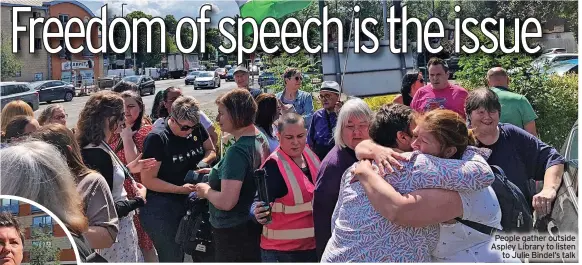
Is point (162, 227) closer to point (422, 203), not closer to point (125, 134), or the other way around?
point (125, 134)

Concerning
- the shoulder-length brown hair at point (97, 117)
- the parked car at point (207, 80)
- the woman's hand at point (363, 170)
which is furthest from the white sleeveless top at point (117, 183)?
the parked car at point (207, 80)

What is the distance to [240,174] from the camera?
3410 millimetres

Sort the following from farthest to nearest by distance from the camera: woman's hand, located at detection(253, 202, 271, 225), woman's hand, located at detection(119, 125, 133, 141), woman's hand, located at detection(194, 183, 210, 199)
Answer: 1. woman's hand, located at detection(119, 125, 133, 141)
2. woman's hand, located at detection(194, 183, 210, 199)
3. woman's hand, located at detection(253, 202, 271, 225)

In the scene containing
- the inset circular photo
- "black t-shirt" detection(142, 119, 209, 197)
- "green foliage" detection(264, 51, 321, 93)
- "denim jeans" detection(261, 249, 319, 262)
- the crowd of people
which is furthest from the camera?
"green foliage" detection(264, 51, 321, 93)

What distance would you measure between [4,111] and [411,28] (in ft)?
11.7

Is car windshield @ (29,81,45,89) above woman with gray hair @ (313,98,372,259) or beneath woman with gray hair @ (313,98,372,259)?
above

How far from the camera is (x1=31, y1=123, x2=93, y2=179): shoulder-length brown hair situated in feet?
9.05

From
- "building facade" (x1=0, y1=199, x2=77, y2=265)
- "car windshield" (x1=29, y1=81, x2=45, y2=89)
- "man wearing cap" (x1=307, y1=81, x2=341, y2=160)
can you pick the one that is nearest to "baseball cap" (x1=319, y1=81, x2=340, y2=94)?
"man wearing cap" (x1=307, y1=81, x2=341, y2=160)

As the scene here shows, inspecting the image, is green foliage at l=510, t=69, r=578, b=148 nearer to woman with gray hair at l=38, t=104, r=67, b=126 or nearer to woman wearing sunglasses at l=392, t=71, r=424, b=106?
woman wearing sunglasses at l=392, t=71, r=424, b=106

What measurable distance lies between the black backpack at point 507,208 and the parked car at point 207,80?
23.8 meters

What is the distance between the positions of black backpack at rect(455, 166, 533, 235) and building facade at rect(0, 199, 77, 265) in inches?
59.9

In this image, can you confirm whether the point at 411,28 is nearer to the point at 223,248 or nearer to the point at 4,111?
the point at 223,248

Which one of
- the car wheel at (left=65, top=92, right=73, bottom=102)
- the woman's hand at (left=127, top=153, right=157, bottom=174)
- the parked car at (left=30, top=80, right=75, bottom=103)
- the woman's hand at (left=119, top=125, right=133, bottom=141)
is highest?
the parked car at (left=30, top=80, right=75, bottom=103)

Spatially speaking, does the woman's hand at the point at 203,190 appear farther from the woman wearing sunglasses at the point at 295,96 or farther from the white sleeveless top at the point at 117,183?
the woman wearing sunglasses at the point at 295,96
